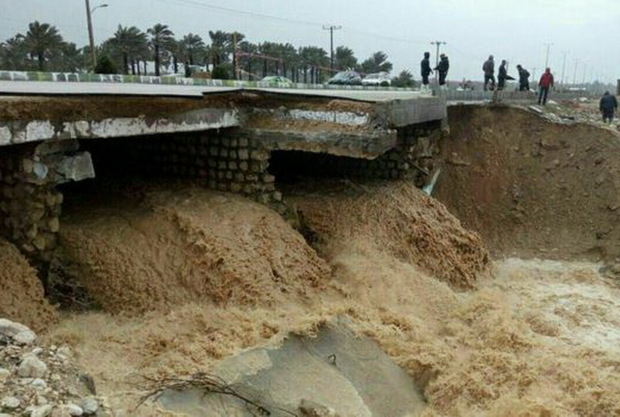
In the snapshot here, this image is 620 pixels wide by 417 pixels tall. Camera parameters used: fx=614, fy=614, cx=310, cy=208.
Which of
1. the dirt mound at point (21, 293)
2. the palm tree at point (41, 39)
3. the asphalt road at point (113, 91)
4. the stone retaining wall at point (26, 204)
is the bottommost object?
the dirt mound at point (21, 293)

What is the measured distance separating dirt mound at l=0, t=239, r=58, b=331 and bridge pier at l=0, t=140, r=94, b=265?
229mm

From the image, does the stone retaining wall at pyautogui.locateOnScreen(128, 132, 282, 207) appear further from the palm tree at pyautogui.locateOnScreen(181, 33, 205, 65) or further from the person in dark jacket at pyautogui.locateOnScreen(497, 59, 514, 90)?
the palm tree at pyautogui.locateOnScreen(181, 33, 205, 65)

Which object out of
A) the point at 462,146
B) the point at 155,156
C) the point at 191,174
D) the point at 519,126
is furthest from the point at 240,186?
the point at 519,126

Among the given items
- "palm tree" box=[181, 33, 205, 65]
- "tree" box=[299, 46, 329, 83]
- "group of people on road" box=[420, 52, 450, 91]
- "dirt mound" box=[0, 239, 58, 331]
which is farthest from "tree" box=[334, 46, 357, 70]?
"dirt mound" box=[0, 239, 58, 331]

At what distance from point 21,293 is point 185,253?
213 cm

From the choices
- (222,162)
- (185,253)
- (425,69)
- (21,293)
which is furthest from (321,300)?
(425,69)

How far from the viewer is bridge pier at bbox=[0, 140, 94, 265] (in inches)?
279

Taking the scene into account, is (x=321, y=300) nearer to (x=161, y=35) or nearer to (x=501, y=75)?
(x=501, y=75)

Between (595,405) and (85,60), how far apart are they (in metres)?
37.8

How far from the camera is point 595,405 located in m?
6.97

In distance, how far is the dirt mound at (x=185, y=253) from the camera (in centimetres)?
788

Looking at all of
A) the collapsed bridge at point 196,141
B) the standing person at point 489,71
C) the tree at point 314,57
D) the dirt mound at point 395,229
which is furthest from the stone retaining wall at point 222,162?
the tree at point 314,57

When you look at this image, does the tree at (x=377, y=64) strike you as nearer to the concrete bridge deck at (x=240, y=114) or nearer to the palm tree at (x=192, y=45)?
the palm tree at (x=192, y=45)

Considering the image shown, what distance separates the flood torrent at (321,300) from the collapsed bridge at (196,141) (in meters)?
0.63
